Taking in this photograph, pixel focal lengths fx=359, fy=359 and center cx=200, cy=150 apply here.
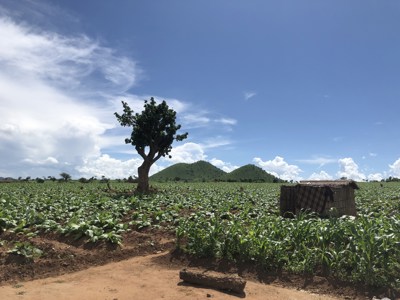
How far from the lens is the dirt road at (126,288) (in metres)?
5.87

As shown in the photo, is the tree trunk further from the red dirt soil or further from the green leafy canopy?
the red dirt soil

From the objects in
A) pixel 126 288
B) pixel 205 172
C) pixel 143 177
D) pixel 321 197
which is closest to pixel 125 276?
pixel 126 288

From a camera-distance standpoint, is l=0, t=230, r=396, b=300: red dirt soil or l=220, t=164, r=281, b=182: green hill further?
l=220, t=164, r=281, b=182: green hill

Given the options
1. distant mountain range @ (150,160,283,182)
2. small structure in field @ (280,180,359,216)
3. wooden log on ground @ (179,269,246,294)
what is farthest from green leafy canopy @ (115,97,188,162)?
distant mountain range @ (150,160,283,182)

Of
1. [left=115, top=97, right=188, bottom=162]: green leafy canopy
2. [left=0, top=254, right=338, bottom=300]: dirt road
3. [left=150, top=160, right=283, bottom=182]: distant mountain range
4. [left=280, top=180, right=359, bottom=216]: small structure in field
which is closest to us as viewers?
[left=0, top=254, right=338, bottom=300]: dirt road

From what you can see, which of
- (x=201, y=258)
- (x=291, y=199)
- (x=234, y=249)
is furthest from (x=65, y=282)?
(x=291, y=199)

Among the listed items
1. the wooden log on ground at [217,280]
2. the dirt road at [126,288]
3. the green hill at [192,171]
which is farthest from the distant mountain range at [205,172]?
the wooden log on ground at [217,280]

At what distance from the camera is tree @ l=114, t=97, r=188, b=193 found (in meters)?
25.7

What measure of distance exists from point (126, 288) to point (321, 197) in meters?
9.36

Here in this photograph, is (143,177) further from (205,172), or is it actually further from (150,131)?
(205,172)

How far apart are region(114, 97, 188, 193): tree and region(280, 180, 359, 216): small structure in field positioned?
43.9ft

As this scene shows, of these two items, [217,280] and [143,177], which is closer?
[217,280]

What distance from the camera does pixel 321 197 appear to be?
534 inches

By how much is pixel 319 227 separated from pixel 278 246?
105 cm
